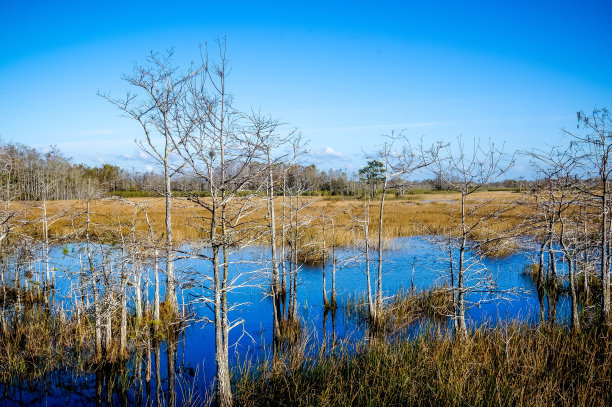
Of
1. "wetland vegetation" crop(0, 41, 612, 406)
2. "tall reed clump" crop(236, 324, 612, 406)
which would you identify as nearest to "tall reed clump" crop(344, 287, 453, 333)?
"wetland vegetation" crop(0, 41, 612, 406)

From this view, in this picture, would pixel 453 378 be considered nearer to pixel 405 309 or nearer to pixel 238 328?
pixel 405 309

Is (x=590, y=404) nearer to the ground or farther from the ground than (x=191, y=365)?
farther from the ground

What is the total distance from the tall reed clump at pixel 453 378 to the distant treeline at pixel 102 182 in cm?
389

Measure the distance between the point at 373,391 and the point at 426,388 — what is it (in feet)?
2.99

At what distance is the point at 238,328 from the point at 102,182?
38357 millimetres

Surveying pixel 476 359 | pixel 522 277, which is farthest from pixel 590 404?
pixel 522 277

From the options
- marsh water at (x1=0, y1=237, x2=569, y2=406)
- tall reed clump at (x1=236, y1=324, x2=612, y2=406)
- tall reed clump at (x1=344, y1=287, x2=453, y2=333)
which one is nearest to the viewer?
tall reed clump at (x1=236, y1=324, x2=612, y2=406)

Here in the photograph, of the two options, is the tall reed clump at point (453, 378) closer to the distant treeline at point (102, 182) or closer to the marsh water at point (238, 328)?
the marsh water at point (238, 328)

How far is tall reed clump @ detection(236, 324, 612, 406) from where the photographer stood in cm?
570

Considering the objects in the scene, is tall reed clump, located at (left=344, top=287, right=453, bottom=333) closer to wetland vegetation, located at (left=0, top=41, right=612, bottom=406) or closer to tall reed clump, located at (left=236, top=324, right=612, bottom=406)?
wetland vegetation, located at (left=0, top=41, right=612, bottom=406)

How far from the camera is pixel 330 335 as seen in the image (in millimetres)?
11383

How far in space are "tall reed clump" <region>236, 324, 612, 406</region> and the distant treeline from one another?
3886mm

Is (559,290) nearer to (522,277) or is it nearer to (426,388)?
(522,277)

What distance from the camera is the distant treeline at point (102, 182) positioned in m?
8.23
